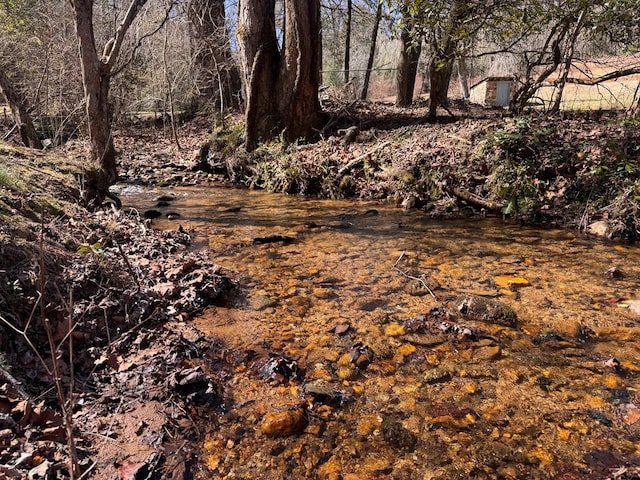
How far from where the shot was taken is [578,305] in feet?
12.6

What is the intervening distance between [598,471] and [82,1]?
8224 mm

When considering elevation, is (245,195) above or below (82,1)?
below

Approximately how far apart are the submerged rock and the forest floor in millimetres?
1986

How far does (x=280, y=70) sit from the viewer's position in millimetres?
10797

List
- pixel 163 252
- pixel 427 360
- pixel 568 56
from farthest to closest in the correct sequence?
pixel 568 56 < pixel 163 252 < pixel 427 360

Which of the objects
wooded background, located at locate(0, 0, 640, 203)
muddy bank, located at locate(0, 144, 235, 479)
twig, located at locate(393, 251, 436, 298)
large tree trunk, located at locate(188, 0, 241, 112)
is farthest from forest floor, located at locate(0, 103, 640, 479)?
large tree trunk, located at locate(188, 0, 241, 112)

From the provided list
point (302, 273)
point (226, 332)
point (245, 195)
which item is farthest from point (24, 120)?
point (226, 332)

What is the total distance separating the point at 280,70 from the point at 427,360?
927cm

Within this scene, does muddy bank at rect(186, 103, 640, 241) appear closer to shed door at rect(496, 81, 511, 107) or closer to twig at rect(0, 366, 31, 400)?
twig at rect(0, 366, 31, 400)

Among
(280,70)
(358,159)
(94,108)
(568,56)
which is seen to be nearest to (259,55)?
(280,70)

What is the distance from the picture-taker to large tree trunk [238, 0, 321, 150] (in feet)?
33.8

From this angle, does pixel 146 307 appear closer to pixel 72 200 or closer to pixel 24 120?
pixel 72 200

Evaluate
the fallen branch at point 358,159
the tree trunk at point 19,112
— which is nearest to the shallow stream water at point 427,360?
the fallen branch at point 358,159

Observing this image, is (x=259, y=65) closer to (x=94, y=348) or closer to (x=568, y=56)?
(x=568, y=56)
